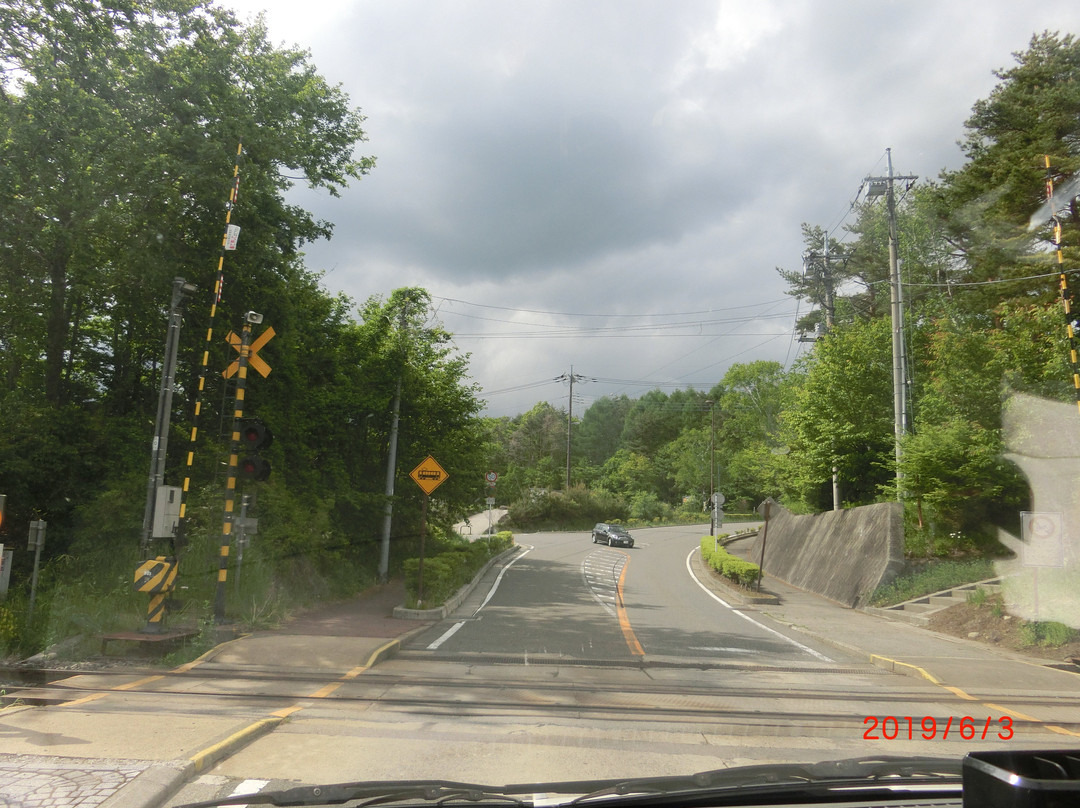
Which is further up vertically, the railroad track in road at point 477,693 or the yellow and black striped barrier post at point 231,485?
the yellow and black striped barrier post at point 231,485

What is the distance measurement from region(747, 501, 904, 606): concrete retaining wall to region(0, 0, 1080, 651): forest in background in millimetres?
958

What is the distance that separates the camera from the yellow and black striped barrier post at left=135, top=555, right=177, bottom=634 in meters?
10.8

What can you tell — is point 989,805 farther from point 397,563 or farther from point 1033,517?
point 397,563

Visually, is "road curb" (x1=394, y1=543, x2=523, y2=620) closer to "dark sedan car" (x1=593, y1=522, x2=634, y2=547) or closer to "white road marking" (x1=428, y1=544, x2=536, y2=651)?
"white road marking" (x1=428, y1=544, x2=536, y2=651)

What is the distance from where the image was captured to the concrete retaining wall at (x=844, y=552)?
890 inches

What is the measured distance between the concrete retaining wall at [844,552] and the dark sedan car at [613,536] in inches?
485

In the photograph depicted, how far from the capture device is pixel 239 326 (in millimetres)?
18016

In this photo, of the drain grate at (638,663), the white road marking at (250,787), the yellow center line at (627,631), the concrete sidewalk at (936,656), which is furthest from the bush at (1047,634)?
the white road marking at (250,787)

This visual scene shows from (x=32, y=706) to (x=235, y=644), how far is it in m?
3.93

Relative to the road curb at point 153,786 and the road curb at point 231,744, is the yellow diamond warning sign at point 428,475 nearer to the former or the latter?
the road curb at point 231,744

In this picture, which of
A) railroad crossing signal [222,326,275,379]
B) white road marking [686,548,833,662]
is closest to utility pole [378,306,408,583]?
railroad crossing signal [222,326,275,379]

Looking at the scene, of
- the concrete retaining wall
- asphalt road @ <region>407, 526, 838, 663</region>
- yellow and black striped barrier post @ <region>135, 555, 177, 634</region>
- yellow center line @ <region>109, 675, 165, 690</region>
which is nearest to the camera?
yellow center line @ <region>109, 675, 165, 690</region>

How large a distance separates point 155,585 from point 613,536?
39.2 m
